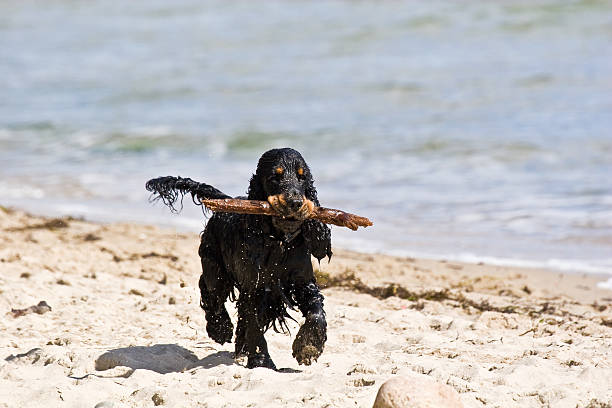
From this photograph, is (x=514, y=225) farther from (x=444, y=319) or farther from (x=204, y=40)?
(x=204, y=40)

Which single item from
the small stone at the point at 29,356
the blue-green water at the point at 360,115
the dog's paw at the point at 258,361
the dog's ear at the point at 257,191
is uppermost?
the blue-green water at the point at 360,115

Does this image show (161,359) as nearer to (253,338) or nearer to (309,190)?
(253,338)

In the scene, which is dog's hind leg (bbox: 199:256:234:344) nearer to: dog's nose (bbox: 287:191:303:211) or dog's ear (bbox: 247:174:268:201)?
dog's ear (bbox: 247:174:268:201)

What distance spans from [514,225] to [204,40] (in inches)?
702

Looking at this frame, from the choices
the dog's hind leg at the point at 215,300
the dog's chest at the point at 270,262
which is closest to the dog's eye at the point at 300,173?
the dog's chest at the point at 270,262

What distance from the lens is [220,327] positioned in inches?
218

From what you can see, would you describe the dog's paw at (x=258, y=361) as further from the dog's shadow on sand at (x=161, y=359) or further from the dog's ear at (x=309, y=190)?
the dog's ear at (x=309, y=190)

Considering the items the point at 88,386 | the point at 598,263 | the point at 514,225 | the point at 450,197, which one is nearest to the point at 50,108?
the point at 450,197

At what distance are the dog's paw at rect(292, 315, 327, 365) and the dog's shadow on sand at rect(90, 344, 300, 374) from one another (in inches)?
12.3

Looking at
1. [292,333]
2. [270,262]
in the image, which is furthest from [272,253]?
[292,333]

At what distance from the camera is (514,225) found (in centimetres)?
946

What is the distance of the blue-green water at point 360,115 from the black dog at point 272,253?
150 inches

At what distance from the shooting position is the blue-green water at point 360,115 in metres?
10.1

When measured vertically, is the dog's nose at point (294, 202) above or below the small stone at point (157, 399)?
above
